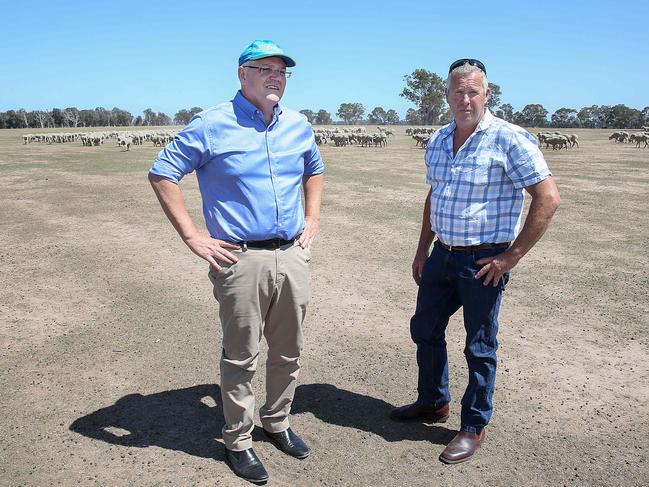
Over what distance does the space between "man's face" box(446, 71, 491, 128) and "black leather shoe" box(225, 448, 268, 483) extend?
2.43 metres

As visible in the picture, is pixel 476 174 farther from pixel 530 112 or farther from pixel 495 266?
pixel 530 112

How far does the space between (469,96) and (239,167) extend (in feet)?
4.63

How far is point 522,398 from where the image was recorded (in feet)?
14.0

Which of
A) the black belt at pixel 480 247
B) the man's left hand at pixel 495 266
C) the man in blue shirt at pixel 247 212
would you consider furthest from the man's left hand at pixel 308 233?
the man's left hand at pixel 495 266

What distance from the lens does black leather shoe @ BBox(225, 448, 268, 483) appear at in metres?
3.22

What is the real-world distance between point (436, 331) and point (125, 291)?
4.51m

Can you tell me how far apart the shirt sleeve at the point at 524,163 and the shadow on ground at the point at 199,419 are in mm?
1899

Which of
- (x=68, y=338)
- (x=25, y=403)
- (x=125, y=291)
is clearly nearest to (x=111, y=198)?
(x=125, y=291)

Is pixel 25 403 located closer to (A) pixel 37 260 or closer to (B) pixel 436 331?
(B) pixel 436 331

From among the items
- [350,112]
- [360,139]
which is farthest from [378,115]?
[360,139]

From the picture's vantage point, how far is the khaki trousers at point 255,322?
3.11 m

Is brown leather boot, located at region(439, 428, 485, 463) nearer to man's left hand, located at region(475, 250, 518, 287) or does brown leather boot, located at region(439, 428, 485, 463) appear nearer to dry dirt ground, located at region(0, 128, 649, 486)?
dry dirt ground, located at region(0, 128, 649, 486)

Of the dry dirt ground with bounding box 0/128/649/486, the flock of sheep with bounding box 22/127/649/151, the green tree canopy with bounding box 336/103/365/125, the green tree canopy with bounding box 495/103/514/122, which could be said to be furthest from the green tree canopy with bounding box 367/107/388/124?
the dry dirt ground with bounding box 0/128/649/486

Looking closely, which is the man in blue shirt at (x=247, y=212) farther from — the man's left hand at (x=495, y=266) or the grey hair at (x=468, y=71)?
the man's left hand at (x=495, y=266)
